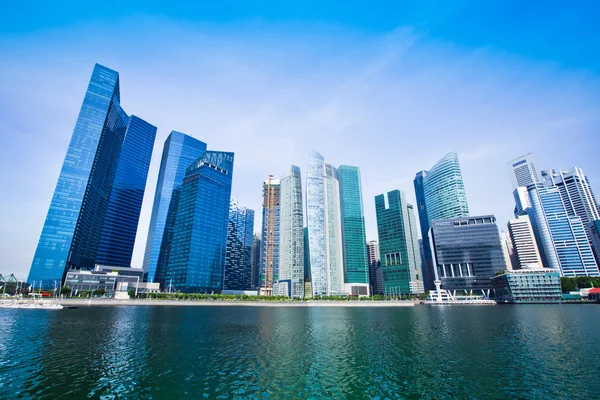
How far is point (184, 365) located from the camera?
1398 inches

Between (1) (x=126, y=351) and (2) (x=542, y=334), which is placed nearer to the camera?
(1) (x=126, y=351)

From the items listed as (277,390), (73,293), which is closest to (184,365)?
(277,390)

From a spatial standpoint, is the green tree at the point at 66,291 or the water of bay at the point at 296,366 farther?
the green tree at the point at 66,291

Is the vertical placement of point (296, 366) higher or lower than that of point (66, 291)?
lower

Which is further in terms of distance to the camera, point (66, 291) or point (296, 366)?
point (66, 291)

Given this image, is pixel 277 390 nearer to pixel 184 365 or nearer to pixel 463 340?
pixel 184 365

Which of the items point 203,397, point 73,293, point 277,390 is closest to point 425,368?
point 277,390

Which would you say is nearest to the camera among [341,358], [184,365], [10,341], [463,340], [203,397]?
[203,397]

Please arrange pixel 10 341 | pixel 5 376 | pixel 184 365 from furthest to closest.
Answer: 1. pixel 10 341
2. pixel 184 365
3. pixel 5 376

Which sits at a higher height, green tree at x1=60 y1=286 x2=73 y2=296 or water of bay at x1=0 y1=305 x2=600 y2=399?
green tree at x1=60 y1=286 x2=73 y2=296

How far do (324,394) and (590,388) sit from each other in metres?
25.5

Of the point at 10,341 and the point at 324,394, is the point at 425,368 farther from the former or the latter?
the point at 10,341

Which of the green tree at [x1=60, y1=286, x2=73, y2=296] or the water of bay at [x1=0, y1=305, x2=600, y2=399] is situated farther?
the green tree at [x1=60, y1=286, x2=73, y2=296]

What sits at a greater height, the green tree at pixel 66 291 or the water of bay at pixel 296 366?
the green tree at pixel 66 291
